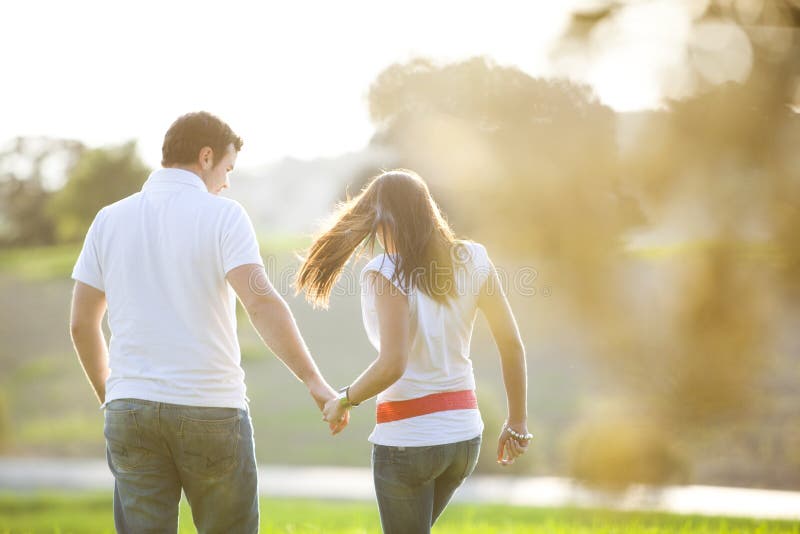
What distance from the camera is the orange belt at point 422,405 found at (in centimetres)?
309

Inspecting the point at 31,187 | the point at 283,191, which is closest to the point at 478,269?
the point at 31,187

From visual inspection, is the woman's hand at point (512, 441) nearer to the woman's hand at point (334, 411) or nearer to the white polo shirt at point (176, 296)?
the woman's hand at point (334, 411)

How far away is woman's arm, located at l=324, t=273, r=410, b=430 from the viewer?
9.79ft

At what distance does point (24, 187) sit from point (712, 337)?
3412cm

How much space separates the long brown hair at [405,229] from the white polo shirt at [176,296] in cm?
45

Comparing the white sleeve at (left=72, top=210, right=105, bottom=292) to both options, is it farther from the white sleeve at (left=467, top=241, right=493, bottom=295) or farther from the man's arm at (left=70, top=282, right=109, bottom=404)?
the white sleeve at (left=467, top=241, right=493, bottom=295)

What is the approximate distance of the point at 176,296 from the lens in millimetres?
2971

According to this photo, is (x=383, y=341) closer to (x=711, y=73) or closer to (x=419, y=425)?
(x=419, y=425)

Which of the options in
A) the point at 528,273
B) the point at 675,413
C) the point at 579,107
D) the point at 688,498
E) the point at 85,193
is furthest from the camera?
the point at 85,193

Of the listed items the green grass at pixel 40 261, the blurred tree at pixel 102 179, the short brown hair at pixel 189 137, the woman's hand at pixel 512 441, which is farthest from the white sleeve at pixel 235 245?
the green grass at pixel 40 261

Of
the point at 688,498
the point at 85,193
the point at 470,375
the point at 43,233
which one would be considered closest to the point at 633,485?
the point at 688,498

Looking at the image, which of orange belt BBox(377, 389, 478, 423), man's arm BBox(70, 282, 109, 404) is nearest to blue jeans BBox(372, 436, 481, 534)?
orange belt BBox(377, 389, 478, 423)

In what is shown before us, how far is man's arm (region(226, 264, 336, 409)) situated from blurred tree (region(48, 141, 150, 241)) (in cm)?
2549

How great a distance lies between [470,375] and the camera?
10.5 feet
